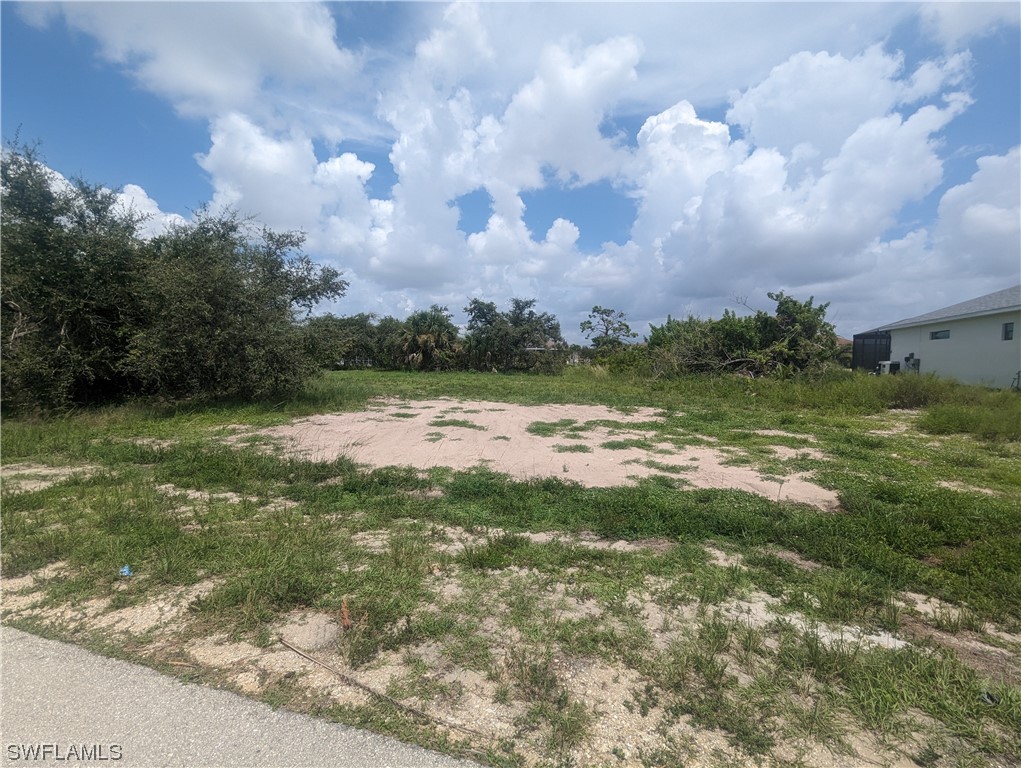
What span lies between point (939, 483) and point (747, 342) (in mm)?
12847

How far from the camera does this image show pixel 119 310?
10953 mm

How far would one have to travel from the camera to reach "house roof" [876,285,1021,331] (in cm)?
1621

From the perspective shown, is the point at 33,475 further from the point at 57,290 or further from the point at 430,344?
the point at 430,344

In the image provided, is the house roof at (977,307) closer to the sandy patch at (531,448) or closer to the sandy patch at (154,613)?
the sandy patch at (531,448)

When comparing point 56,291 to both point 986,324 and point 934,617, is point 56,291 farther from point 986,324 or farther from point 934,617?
point 986,324

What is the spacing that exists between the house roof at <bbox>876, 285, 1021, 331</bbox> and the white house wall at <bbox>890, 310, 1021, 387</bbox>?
0.86 feet

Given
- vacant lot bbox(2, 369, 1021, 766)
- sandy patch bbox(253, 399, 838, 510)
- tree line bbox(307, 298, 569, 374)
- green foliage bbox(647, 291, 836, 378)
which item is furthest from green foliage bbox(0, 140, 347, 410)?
tree line bbox(307, 298, 569, 374)

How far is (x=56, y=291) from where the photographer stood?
32.9 feet

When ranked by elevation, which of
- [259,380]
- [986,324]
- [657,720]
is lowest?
[657,720]

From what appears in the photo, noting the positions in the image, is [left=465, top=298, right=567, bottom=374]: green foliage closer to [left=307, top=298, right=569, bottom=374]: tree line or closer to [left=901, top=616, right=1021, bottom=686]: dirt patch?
[left=307, top=298, right=569, bottom=374]: tree line

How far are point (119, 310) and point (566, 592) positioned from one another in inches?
484

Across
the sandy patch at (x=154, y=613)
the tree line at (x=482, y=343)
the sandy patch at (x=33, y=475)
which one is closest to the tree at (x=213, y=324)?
the sandy patch at (x=33, y=475)

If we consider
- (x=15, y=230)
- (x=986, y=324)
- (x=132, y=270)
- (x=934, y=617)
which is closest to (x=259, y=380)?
(x=132, y=270)

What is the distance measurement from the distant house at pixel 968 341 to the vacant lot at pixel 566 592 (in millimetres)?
13252
